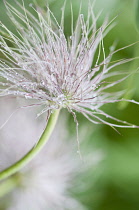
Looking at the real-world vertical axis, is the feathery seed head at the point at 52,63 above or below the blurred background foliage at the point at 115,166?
above

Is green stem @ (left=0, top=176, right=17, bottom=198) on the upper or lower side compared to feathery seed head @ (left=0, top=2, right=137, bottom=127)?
lower

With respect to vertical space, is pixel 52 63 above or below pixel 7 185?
above

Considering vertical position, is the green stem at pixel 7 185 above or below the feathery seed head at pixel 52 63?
below

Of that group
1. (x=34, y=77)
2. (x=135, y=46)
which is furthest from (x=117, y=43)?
(x=34, y=77)

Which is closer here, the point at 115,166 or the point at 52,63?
the point at 52,63

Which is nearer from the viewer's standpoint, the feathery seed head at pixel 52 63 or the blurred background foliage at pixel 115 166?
the feathery seed head at pixel 52 63

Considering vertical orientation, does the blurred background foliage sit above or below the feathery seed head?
below

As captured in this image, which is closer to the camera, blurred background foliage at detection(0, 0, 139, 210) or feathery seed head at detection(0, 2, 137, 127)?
feathery seed head at detection(0, 2, 137, 127)

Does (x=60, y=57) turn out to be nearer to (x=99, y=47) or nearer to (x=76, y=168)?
(x=99, y=47)
